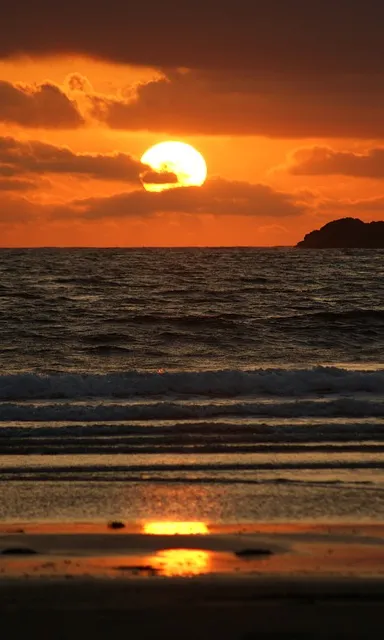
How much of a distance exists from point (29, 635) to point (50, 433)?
822cm

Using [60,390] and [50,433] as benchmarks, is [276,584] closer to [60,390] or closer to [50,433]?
[50,433]

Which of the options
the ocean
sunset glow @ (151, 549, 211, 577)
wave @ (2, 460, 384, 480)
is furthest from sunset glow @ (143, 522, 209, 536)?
wave @ (2, 460, 384, 480)

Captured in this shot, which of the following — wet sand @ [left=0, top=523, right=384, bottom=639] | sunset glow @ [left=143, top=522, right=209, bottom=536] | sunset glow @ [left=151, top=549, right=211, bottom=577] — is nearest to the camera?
wet sand @ [left=0, top=523, right=384, bottom=639]

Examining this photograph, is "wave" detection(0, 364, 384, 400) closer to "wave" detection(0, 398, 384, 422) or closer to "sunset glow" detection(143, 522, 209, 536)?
"wave" detection(0, 398, 384, 422)

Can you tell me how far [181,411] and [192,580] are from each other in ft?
29.9

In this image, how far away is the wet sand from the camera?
6.38m

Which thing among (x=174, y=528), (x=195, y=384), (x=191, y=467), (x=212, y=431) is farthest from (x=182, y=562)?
(x=195, y=384)

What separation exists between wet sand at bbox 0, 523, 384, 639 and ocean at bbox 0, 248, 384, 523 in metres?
0.63

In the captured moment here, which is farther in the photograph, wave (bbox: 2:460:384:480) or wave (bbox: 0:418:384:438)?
wave (bbox: 0:418:384:438)

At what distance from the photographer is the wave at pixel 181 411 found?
52.7ft

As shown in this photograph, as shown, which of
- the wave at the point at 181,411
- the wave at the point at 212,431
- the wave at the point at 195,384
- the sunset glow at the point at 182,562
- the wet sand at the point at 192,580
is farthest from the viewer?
the wave at the point at 195,384

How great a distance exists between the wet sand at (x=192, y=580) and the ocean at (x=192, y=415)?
630 mm

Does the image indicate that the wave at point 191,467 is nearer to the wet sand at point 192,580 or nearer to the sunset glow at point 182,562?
the wet sand at point 192,580

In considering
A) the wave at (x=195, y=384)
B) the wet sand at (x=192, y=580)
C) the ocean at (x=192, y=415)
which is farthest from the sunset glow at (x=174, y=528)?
the wave at (x=195, y=384)
